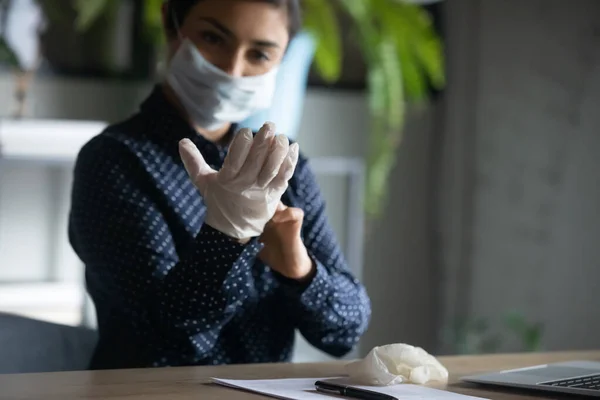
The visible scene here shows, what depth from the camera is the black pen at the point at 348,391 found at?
34.4 inches

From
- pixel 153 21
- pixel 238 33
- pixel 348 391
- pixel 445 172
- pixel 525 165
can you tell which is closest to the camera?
pixel 348 391

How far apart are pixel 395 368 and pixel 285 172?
0.24 meters

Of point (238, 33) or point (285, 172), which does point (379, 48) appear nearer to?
point (238, 33)

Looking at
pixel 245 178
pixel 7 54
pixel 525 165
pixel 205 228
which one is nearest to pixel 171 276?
pixel 205 228

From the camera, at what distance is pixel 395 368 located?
101cm

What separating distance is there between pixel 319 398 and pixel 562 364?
1.49 feet

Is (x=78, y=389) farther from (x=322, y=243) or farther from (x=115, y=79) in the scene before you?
(x=115, y=79)

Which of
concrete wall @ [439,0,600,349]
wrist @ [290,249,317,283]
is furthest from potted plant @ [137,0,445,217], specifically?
wrist @ [290,249,317,283]

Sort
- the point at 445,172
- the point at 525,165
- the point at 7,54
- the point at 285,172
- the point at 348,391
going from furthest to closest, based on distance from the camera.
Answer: the point at 445,172, the point at 525,165, the point at 7,54, the point at 285,172, the point at 348,391

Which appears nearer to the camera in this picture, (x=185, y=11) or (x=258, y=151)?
(x=258, y=151)

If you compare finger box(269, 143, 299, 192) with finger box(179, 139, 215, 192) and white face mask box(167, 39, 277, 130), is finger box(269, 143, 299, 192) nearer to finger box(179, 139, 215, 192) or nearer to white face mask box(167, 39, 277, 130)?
finger box(179, 139, 215, 192)

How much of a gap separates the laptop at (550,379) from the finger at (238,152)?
0.34 meters

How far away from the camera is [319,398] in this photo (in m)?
0.88

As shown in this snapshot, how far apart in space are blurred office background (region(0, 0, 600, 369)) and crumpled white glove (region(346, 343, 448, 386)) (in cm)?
139
